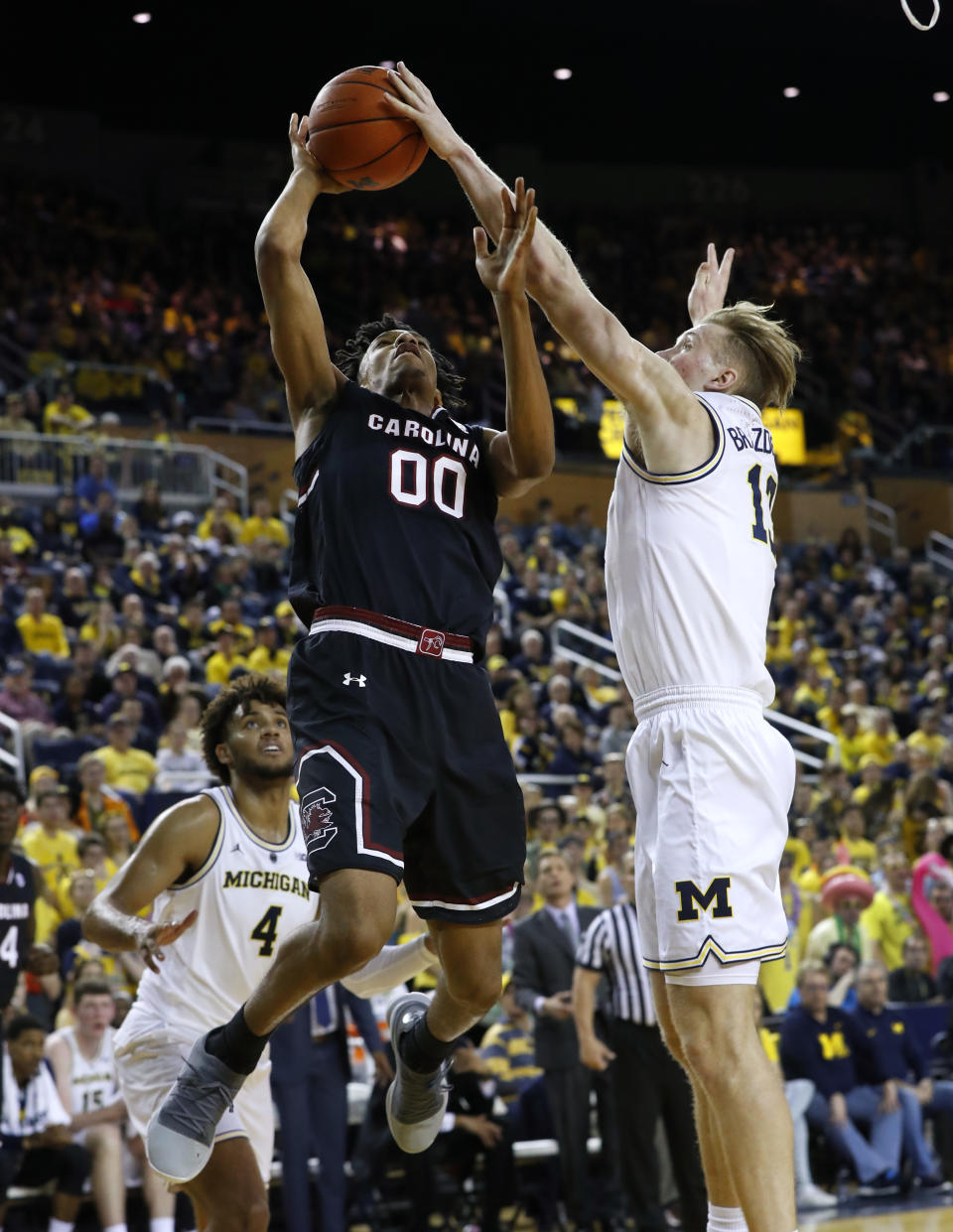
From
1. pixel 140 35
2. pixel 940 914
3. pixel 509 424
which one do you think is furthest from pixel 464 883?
pixel 140 35

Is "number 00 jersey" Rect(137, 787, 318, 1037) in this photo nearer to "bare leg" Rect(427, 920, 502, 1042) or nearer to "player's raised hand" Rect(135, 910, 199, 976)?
"player's raised hand" Rect(135, 910, 199, 976)

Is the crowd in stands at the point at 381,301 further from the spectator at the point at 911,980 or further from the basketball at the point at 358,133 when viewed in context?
the basketball at the point at 358,133

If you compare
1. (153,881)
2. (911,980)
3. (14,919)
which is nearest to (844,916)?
(911,980)

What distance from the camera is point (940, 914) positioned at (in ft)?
37.4

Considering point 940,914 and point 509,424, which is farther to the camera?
point 940,914

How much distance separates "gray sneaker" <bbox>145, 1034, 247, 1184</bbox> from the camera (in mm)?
4293

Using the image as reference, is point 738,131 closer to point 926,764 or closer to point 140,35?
point 140,35

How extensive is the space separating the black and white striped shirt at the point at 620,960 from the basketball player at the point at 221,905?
3.04 m

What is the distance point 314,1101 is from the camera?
7.92 meters

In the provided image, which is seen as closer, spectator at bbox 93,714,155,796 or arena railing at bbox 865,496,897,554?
spectator at bbox 93,714,155,796

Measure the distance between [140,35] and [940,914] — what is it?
18854mm

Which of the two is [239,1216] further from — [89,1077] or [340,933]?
[89,1077]

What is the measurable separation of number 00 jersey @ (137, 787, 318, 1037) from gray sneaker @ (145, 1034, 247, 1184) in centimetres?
101

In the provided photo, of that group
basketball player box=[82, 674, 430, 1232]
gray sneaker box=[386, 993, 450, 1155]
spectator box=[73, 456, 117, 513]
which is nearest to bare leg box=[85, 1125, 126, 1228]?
basketball player box=[82, 674, 430, 1232]
